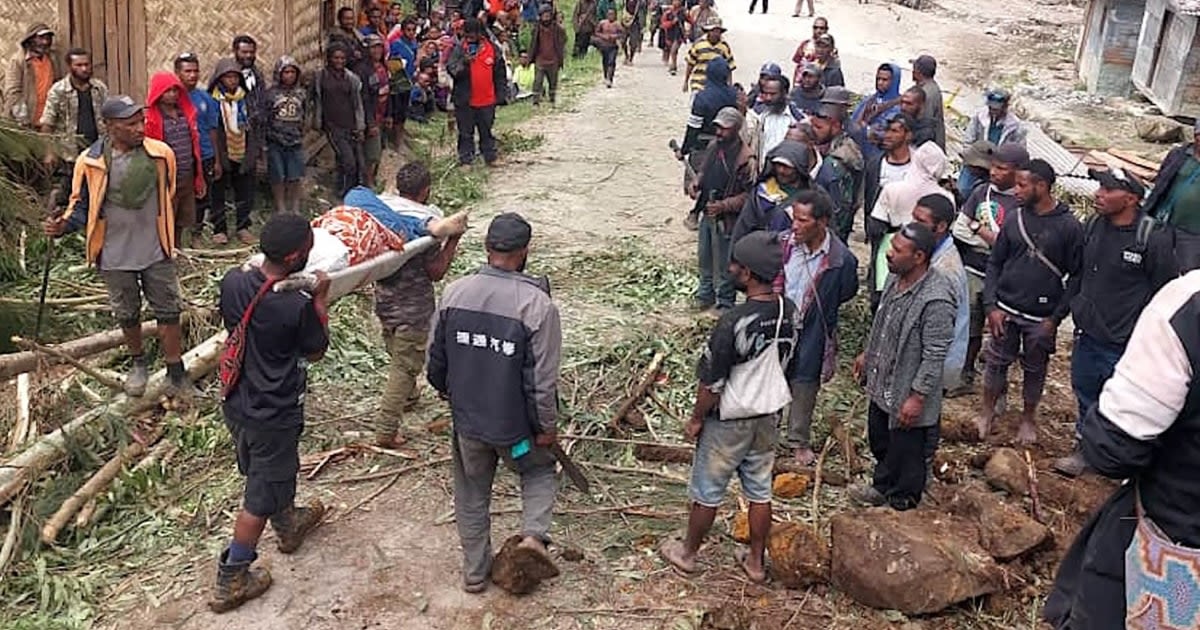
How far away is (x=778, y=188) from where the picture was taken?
279 inches

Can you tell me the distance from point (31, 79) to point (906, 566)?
25.6ft

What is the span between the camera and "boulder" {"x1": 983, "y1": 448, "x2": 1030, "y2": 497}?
19.5 feet

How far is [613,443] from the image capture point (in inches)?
250

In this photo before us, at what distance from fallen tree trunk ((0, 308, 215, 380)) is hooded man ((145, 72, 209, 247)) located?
3.87 feet

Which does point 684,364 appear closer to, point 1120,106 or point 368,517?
point 368,517

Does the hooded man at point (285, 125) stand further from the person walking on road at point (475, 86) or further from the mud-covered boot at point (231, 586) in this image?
the mud-covered boot at point (231, 586)

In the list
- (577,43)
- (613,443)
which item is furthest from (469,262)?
(577,43)

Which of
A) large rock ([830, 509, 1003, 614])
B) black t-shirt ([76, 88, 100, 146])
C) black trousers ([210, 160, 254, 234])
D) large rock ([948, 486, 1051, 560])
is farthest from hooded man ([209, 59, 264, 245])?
large rock ([948, 486, 1051, 560])

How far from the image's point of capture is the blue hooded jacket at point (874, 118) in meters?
8.80

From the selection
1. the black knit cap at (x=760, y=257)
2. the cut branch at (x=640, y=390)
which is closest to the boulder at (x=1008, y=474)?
the cut branch at (x=640, y=390)

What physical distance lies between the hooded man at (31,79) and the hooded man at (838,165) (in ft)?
20.0

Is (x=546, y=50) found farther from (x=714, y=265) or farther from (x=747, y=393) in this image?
(x=747, y=393)

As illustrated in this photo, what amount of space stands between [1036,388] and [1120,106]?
1396cm

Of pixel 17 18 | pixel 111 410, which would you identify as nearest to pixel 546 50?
pixel 17 18
